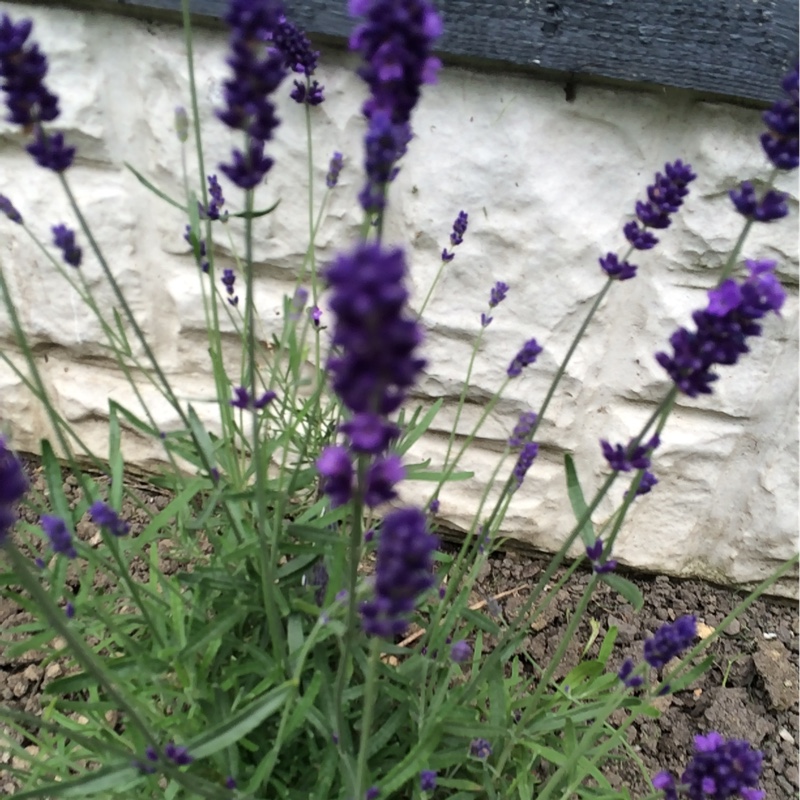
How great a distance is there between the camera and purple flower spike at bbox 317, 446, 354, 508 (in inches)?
18.6

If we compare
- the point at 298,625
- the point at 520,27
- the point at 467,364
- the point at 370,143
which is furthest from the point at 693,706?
the point at 370,143

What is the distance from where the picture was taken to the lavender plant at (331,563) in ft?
1.66

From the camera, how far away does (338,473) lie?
1.57ft

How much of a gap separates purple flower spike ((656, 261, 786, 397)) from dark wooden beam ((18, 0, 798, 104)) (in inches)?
28.4

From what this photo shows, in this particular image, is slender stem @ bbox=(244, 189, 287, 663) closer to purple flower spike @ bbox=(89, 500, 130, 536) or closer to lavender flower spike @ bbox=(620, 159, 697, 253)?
purple flower spike @ bbox=(89, 500, 130, 536)

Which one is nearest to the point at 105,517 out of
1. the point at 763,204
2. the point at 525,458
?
the point at 525,458

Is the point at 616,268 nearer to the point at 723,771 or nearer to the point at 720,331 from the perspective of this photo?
the point at 720,331

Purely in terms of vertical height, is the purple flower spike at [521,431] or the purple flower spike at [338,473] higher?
the purple flower spike at [338,473]

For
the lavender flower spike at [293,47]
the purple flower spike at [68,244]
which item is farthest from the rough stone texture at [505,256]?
the purple flower spike at [68,244]

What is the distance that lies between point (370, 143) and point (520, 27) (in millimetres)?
862

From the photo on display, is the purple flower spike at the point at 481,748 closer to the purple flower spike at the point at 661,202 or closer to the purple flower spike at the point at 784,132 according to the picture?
the purple flower spike at the point at 661,202

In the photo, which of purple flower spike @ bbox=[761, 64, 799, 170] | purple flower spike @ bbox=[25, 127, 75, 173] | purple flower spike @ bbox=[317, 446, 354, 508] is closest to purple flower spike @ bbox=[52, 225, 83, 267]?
purple flower spike @ bbox=[25, 127, 75, 173]

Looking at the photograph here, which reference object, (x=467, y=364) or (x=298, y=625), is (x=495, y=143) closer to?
(x=467, y=364)

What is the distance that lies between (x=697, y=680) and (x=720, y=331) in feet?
4.27
